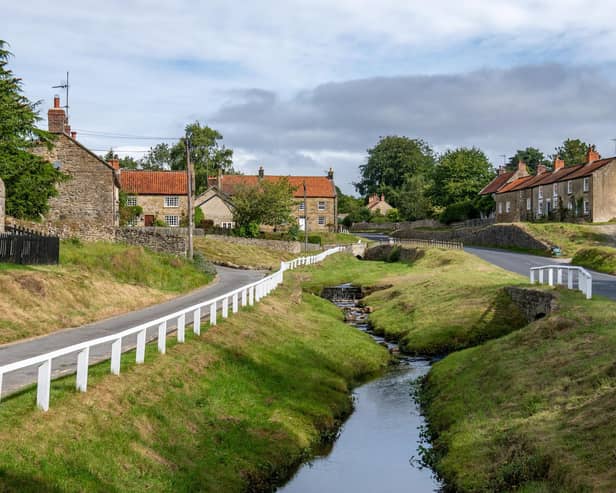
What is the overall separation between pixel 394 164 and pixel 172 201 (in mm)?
82097

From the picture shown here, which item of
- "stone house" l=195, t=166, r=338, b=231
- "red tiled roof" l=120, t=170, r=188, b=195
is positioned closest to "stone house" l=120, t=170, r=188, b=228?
"red tiled roof" l=120, t=170, r=188, b=195

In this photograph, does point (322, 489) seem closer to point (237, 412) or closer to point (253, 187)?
point (237, 412)

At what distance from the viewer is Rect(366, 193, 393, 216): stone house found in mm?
155375

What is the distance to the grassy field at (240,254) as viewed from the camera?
62406mm

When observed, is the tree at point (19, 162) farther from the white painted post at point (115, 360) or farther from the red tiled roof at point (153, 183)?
the red tiled roof at point (153, 183)

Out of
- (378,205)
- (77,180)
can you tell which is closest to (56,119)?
(77,180)

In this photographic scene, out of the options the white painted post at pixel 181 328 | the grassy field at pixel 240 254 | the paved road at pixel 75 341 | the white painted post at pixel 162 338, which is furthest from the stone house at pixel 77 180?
the white painted post at pixel 162 338

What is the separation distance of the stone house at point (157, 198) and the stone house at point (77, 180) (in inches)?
1037

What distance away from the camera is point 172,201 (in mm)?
91125

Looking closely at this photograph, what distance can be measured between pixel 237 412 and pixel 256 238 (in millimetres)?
64711

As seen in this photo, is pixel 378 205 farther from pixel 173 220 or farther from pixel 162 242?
pixel 162 242

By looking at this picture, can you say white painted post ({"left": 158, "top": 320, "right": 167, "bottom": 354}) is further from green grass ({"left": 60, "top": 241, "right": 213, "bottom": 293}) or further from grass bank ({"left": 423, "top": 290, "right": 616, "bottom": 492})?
green grass ({"left": 60, "top": 241, "right": 213, "bottom": 293})

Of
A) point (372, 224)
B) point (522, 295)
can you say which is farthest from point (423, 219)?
point (522, 295)

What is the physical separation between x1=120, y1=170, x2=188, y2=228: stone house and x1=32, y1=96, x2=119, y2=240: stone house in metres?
26.3
